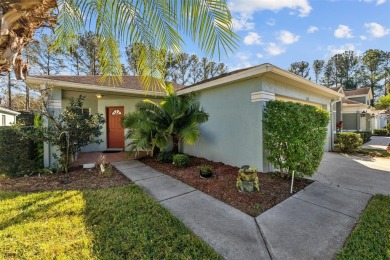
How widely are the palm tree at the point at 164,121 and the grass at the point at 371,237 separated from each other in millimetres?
4700

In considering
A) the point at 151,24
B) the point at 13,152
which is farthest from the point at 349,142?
the point at 13,152

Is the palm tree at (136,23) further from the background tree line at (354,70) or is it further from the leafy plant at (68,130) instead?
the background tree line at (354,70)

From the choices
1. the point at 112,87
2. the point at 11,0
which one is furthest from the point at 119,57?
the point at 112,87

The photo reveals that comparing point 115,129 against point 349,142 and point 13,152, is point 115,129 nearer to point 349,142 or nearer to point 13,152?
point 13,152

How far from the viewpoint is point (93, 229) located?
116 inches

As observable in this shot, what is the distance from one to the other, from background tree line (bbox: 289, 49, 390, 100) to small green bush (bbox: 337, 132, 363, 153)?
34.5 m

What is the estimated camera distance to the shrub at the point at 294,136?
182 inches

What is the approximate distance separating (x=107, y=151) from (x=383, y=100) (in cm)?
2021

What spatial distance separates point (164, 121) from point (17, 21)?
5.39 metres

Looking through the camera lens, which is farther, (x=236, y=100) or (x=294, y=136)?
(x=236, y=100)

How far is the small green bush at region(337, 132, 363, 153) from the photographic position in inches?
376

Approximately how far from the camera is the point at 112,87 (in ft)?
25.1

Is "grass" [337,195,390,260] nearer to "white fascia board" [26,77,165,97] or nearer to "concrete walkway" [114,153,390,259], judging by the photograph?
"concrete walkway" [114,153,390,259]

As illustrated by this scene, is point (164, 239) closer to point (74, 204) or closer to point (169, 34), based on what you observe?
point (74, 204)
